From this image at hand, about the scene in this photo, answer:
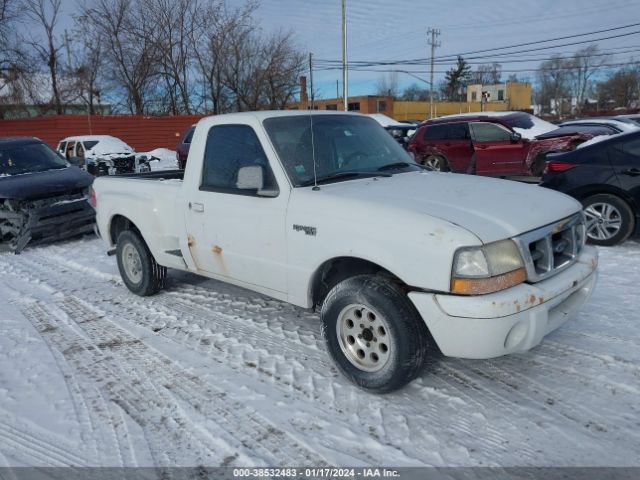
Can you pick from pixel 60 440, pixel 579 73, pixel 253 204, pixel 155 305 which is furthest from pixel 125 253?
pixel 579 73

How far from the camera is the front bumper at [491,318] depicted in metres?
2.95

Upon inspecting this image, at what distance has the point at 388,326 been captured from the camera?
324 centimetres

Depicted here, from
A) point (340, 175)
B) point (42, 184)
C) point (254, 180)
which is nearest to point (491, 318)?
point (340, 175)

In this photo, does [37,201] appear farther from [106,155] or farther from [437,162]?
[106,155]

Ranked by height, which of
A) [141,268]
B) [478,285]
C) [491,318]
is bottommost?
[141,268]

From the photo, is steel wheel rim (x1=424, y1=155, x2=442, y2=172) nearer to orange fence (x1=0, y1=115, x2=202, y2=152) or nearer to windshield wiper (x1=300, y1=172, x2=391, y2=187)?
windshield wiper (x1=300, y1=172, x2=391, y2=187)

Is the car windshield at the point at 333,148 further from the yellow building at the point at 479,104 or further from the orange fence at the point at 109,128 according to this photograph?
the yellow building at the point at 479,104

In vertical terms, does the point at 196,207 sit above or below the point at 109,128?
below

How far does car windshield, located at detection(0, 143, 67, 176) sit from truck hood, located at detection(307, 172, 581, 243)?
7.82 m

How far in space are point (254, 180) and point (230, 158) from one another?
2.03 feet

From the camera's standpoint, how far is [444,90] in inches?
3730

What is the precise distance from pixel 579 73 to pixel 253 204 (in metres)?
93.0

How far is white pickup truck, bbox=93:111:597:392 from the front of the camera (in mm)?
3016

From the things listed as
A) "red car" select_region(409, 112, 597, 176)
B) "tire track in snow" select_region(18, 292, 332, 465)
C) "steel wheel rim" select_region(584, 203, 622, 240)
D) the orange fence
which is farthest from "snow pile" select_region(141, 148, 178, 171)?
"tire track in snow" select_region(18, 292, 332, 465)
